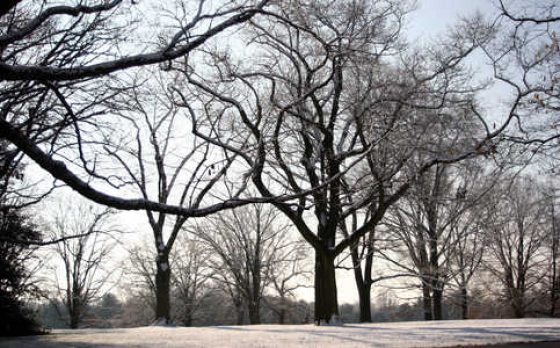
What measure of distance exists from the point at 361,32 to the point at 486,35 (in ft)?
15.5

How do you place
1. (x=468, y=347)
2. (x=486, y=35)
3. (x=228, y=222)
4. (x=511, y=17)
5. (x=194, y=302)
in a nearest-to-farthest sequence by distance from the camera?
(x=468, y=347), (x=511, y=17), (x=486, y=35), (x=228, y=222), (x=194, y=302)

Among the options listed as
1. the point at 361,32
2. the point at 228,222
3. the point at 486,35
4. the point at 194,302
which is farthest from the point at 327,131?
the point at 194,302

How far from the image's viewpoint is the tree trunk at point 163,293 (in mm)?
22266

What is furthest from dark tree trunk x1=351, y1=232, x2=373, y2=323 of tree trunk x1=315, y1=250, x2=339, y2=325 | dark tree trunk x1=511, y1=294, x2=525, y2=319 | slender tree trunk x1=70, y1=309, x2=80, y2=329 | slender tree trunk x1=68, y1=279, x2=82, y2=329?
slender tree trunk x1=70, y1=309, x2=80, y2=329

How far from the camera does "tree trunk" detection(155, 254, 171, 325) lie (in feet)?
73.0

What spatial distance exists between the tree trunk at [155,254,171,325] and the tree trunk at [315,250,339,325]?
7.07 meters

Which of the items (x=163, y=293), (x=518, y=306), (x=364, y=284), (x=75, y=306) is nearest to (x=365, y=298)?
(x=364, y=284)

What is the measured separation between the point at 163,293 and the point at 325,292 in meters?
7.73

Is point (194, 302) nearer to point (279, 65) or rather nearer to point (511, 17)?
point (279, 65)

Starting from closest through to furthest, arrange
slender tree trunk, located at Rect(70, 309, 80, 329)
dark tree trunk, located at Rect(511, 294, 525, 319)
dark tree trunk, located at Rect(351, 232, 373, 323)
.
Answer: dark tree trunk, located at Rect(351, 232, 373, 323) < dark tree trunk, located at Rect(511, 294, 525, 319) < slender tree trunk, located at Rect(70, 309, 80, 329)

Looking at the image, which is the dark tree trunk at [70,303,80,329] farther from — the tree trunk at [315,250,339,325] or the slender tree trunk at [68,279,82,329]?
the tree trunk at [315,250,339,325]

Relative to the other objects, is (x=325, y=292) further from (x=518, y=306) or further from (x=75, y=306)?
(x=75, y=306)

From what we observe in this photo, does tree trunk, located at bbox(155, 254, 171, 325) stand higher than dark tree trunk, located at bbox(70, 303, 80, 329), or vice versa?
tree trunk, located at bbox(155, 254, 171, 325)

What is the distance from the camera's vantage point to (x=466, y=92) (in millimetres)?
17453
